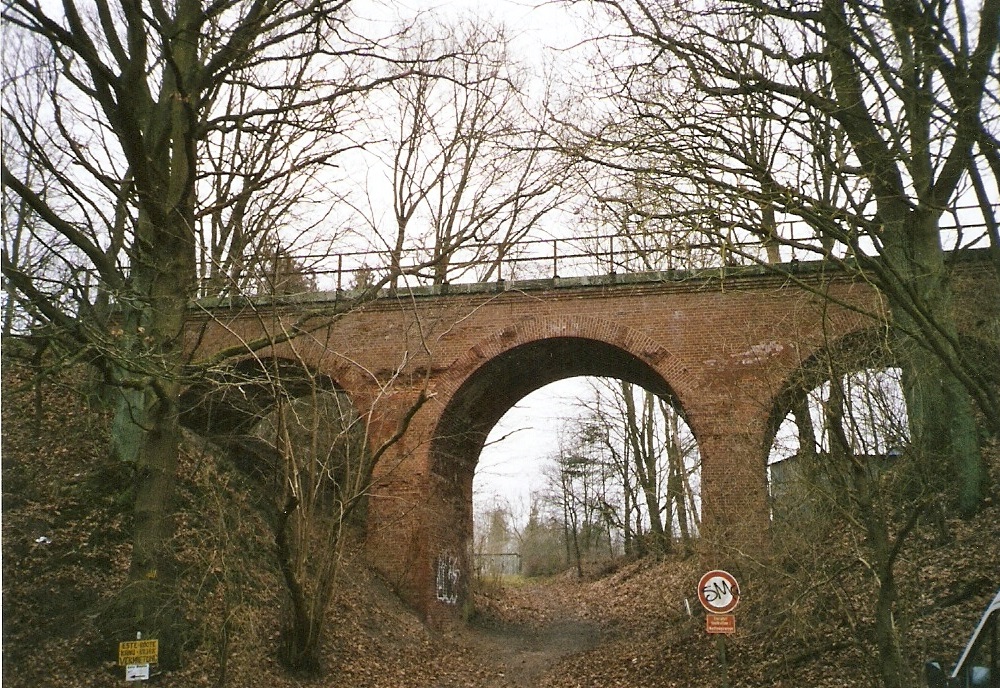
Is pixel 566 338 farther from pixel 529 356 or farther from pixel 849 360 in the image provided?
pixel 849 360

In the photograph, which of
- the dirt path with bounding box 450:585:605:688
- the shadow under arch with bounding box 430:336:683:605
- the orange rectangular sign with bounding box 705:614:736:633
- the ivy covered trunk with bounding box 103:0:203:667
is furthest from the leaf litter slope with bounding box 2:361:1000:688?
the shadow under arch with bounding box 430:336:683:605

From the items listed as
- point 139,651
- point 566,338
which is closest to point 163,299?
point 139,651

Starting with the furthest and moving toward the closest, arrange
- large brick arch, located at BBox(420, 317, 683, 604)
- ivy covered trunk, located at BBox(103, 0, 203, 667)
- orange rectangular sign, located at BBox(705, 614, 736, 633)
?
large brick arch, located at BBox(420, 317, 683, 604), ivy covered trunk, located at BBox(103, 0, 203, 667), orange rectangular sign, located at BBox(705, 614, 736, 633)

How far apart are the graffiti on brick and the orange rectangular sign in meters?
9.00

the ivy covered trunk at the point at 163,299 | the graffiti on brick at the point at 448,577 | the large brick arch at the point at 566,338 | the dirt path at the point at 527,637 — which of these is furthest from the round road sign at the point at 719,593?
the graffiti on brick at the point at 448,577

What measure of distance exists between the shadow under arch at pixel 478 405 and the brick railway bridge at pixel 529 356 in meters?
0.06

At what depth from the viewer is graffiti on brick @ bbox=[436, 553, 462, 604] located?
17359 mm

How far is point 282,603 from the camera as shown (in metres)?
11.9

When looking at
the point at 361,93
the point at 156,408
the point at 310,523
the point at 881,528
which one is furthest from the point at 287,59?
the point at 881,528

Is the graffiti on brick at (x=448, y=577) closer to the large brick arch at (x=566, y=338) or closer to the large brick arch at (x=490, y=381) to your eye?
the large brick arch at (x=490, y=381)

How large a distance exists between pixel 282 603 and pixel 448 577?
253 inches

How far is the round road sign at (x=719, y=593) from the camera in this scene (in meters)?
9.10

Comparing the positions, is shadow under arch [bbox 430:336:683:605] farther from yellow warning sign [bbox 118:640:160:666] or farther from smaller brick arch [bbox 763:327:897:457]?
yellow warning sign [bbox 118:640:160:666]

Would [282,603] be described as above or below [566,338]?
below
